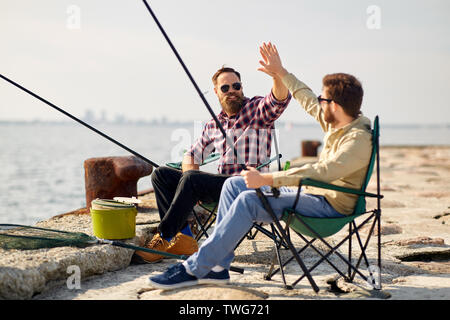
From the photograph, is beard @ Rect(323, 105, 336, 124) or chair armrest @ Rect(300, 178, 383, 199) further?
beard @ Rect(323, 105, 336, 124)

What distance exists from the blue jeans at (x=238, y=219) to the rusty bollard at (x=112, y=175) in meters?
2.13

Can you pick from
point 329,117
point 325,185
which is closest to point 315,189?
point 325,185

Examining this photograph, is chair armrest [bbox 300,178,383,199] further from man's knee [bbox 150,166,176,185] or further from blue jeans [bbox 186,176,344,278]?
man's knee [bbox 150,166,176,185]

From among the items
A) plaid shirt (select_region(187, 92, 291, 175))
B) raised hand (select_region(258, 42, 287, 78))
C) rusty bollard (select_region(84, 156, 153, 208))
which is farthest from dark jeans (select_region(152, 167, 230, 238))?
Result: rusty bollard (select_region(84, 156, 153, 208))

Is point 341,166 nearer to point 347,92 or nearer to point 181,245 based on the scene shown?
point 347,92

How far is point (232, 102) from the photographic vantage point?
388 centimetres

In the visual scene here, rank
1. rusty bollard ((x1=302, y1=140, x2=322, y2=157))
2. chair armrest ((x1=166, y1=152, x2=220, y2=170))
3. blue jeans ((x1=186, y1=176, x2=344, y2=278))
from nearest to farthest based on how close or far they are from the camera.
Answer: blue jeans ((x1=186, y1=176, x2=344, y2=278)) → chair armrest ((x1=166, y1=152, x2=220, y2=170)) → rusty bollard ((x1=302, y1=140, x2=322, y2=157))

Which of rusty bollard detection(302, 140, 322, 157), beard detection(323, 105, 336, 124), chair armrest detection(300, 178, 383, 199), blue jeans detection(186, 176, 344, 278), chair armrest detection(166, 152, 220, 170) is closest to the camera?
chair armrest detection(300, 178, 383, 199)

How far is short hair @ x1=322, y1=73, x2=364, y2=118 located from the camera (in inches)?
113

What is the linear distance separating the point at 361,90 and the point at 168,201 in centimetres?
156

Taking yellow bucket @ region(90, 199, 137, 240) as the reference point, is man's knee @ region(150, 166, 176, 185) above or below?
above

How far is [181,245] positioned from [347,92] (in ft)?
5.02

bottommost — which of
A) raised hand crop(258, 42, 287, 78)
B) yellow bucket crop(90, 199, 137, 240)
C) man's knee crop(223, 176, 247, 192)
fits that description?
yellow bucket crop(90, 199, 137, 240)
